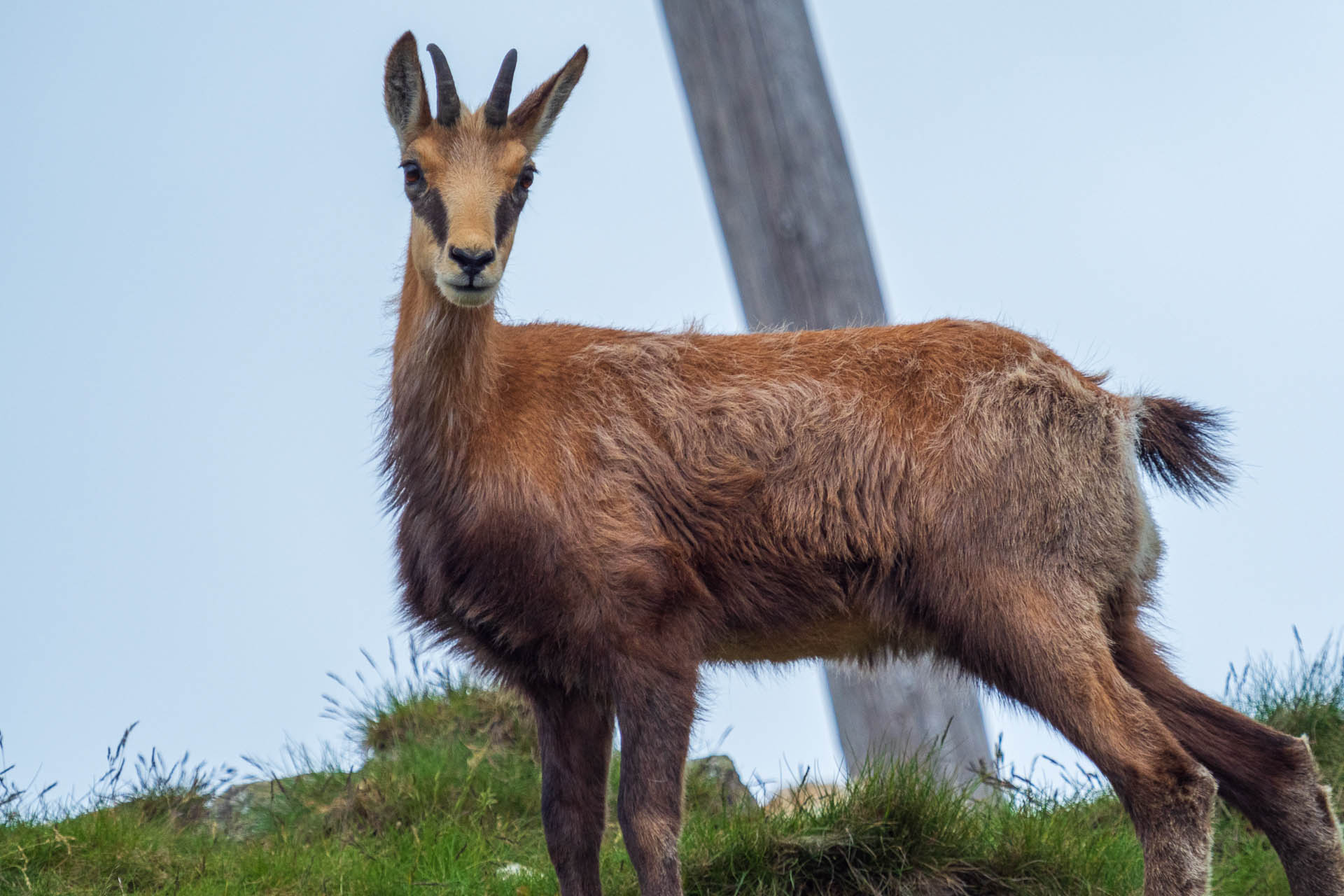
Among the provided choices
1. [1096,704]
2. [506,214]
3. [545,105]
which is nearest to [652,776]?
[1096,704]

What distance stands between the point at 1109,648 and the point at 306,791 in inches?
162

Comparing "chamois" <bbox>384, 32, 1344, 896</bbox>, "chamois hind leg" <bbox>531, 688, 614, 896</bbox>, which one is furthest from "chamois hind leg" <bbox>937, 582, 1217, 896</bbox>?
"chamois hind leg" <bbox>531, 688, 614, 896</bbox>

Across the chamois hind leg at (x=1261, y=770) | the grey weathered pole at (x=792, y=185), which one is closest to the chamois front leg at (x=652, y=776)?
the chamois hind leg at (x=1261, y=770)

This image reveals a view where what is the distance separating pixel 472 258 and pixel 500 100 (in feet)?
2.57

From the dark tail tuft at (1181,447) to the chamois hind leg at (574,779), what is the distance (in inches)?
93.9

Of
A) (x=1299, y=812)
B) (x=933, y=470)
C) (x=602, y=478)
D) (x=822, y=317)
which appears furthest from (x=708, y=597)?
(x=822, y=317)

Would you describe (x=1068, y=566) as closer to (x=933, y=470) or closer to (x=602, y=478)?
(x=933, y=470)

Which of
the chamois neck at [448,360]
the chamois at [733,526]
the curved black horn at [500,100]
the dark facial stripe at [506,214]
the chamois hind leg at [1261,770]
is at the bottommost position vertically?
the chamois hind leg at [1261,770]

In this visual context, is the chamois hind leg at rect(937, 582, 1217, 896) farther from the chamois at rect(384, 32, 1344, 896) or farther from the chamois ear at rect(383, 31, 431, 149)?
the chamois ear at rect(383, 31, 431, 149)

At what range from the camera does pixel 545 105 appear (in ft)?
17.6

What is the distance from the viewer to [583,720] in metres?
5.44

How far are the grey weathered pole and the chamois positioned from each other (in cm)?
230

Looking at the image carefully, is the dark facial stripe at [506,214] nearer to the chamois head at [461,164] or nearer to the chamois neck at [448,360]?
the chamois head at [461,164]

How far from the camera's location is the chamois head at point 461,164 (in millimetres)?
4785
